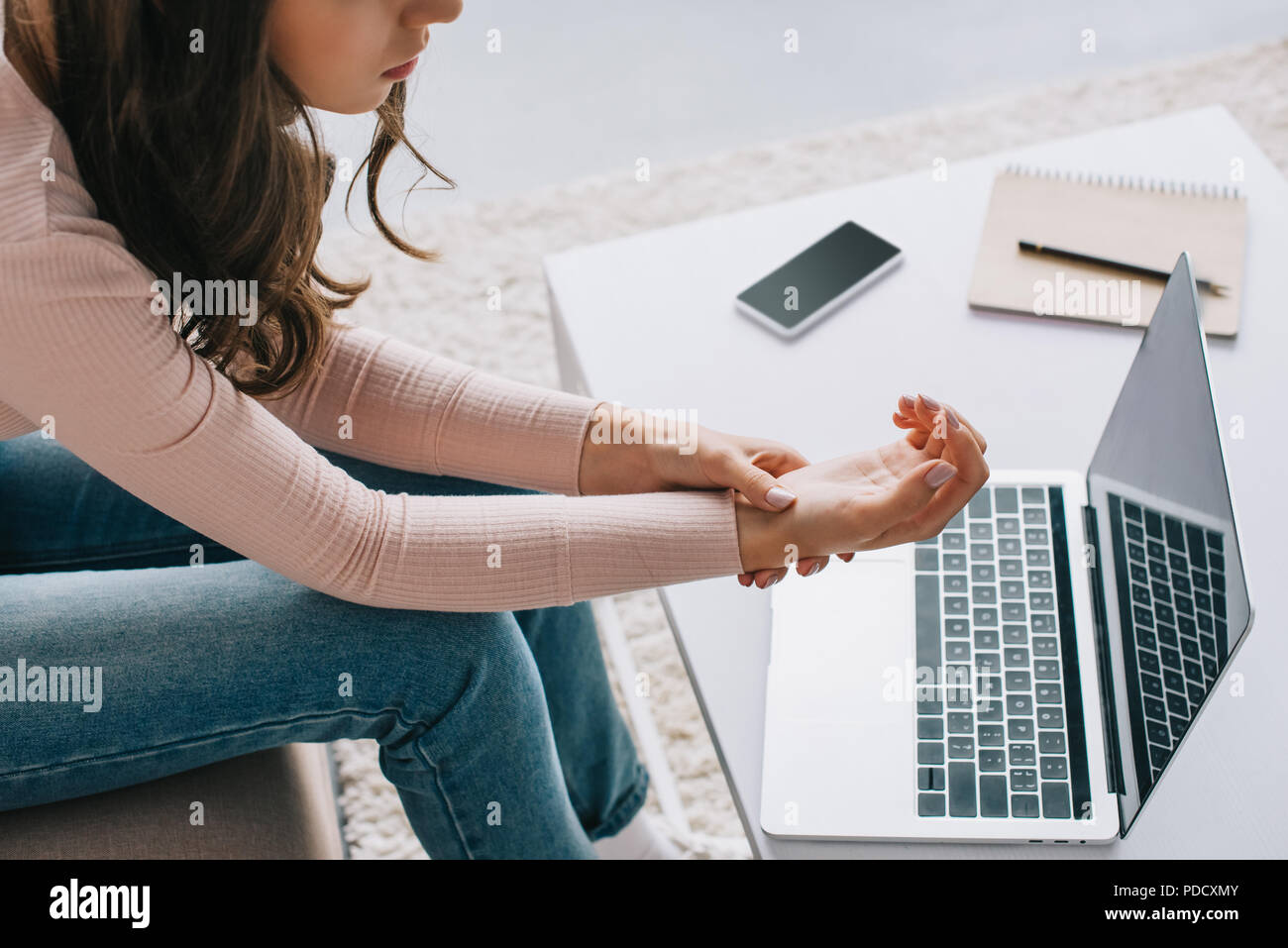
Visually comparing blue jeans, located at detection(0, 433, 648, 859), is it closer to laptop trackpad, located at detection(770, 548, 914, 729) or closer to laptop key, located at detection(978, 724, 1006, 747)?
laptop trackpad, located at detection(770, 548, 914, 729)

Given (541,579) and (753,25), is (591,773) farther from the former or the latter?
(753,25)

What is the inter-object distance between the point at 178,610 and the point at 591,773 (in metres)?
0.45

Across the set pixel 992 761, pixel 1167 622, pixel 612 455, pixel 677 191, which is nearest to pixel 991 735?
pixel 992 761

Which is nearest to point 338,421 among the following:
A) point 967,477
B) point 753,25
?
point 967,477

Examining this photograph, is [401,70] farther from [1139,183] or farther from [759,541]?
[1139,183]

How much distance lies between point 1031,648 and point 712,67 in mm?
1781

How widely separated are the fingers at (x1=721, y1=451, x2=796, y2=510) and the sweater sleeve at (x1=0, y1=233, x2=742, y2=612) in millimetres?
21

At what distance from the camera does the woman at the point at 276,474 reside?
703mm

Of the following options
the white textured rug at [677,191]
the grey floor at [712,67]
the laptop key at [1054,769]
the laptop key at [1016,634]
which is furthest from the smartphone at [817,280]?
the grey floor at [712,67]

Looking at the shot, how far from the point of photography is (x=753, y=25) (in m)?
2.42

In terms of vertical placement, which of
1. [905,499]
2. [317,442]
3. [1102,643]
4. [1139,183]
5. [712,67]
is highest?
[712,67]

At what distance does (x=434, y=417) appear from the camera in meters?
0.95
